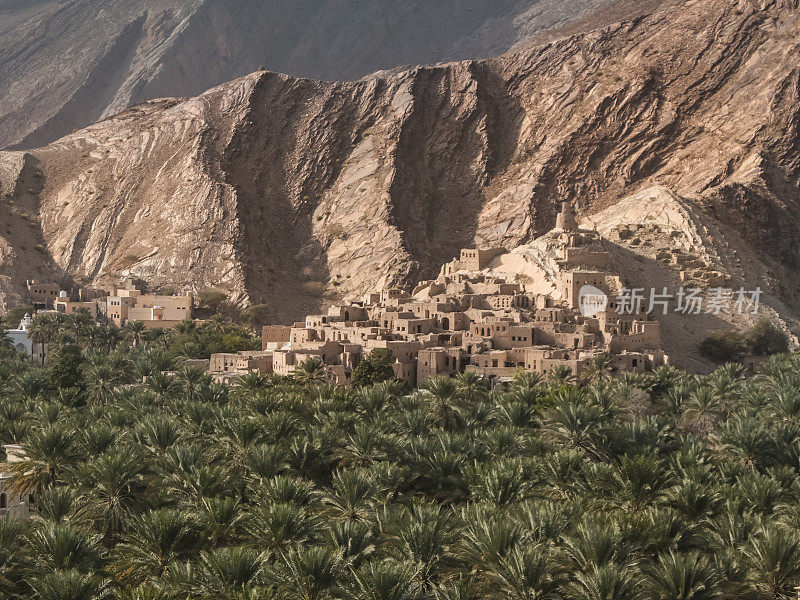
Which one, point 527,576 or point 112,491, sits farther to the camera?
point 112,491

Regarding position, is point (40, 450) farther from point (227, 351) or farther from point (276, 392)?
point (227, 351)

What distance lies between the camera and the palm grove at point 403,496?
27.0m

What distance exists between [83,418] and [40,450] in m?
7.58

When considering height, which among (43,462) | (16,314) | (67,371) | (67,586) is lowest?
(67,586)

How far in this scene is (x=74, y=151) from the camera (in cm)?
14212

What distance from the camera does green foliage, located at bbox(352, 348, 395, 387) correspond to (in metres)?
61.1

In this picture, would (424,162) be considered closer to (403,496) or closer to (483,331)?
(483,331)

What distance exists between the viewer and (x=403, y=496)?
36.4m

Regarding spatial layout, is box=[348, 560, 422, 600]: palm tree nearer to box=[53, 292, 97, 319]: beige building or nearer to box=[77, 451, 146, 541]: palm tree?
box=[77, 451, 146, 541]: palm tree

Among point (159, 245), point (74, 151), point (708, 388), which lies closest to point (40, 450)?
point (708, 388)

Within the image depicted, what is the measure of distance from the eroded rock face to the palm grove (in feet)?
205

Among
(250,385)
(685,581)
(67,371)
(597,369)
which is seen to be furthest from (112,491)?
(597,369)

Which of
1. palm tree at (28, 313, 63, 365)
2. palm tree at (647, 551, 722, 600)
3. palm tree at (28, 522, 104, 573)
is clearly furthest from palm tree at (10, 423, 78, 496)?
palm tree at (28, 313, 63, 365)

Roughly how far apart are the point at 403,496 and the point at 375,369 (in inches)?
1019
